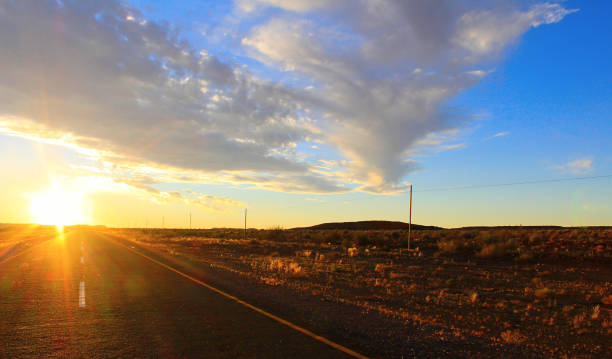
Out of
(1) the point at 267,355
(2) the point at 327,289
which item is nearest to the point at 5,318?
(1) the point at 267,355

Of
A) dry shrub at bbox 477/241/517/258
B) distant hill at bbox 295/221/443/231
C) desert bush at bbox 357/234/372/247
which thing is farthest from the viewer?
distant hill at bbox 295/221/443/231

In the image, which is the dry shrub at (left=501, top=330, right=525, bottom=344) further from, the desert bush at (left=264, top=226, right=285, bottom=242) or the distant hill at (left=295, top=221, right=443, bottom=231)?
the distant hill at (left=295, top=221, right=443, bottom=231)

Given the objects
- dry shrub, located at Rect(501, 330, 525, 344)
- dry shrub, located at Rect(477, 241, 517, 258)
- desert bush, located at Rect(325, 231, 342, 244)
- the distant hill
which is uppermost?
dry shrub, located at Rect(501, 330, 525, 344)

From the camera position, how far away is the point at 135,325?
791 cm

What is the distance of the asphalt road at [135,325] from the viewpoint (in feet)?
20.7

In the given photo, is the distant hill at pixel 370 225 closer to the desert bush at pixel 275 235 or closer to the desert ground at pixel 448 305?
the desert bush at pixel 275 235

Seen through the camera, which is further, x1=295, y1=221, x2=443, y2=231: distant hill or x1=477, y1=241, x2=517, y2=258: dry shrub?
x1=295, y1=221, x2=443, y2=231: distant hill

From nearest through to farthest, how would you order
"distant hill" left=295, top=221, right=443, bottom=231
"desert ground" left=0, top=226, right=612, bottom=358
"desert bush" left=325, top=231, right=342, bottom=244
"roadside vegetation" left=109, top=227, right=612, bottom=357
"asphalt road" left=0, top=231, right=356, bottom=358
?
"asphalt road" left=0, top=231, right=356, bottom=358 → "desert ground" left=0, top=226, right=612, bottom=358 → "roadside vegetation" left=109, top=227, right=612, bottom=357 → "desert bush" left=325, top=231, right=342, bottom=244 → "distant hill" left=295, top=221, right=443, bottom=231

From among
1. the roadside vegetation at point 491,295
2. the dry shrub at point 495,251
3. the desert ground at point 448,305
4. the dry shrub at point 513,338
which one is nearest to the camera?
the desert ground at point 448,305

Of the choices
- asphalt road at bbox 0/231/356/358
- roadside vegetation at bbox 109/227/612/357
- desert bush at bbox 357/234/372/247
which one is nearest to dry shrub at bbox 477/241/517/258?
roadside vegetation at bbox 109/227/612/357

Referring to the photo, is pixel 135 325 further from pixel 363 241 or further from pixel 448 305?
pixel 363 241

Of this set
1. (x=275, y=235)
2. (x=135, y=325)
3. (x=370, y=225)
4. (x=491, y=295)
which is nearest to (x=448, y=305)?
(x=491, y=295)

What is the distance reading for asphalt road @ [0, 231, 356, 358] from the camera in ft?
20.7

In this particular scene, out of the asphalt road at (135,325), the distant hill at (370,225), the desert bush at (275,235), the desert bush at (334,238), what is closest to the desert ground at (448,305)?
the asphalt road at (135,325)
